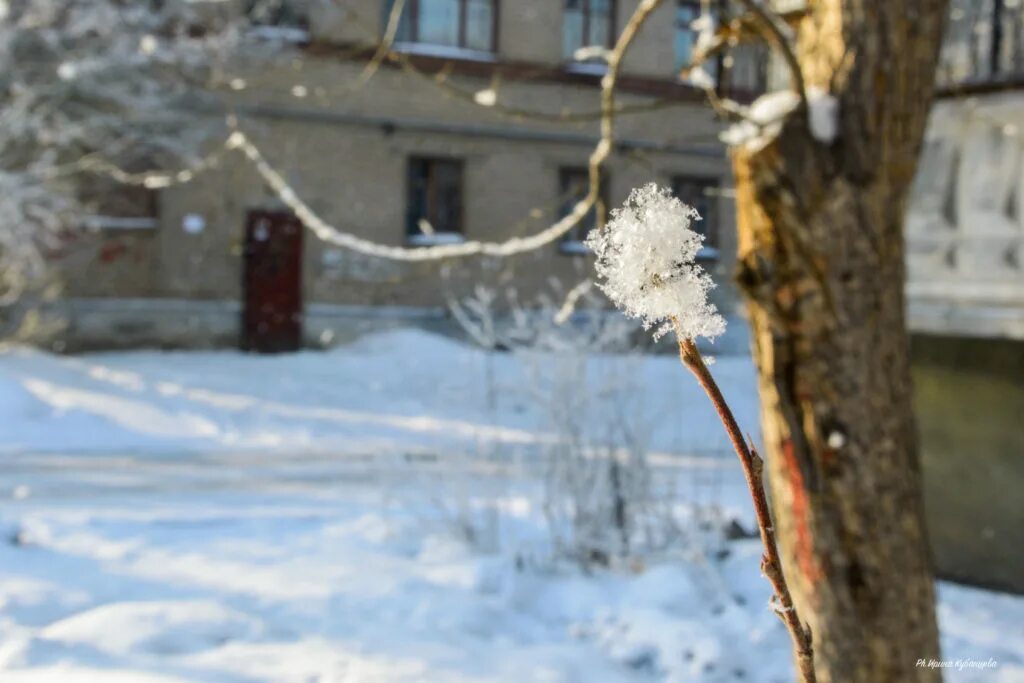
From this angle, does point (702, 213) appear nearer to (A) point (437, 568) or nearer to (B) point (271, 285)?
(A) point (437, 568)

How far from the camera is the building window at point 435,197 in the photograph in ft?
64.1

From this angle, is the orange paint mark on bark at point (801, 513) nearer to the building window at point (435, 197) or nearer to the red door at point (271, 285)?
the red door at point (271, 285)

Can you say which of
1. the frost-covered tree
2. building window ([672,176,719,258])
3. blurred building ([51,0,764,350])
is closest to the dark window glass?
building window ([672,176,719,258])

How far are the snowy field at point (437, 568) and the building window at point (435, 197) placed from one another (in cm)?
958

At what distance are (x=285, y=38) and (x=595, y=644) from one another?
1487cm

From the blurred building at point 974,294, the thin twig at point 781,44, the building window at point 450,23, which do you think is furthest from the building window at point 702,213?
the building window at point 450,23

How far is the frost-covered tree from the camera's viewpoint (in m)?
14.6

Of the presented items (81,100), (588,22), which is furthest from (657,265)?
(588,22)

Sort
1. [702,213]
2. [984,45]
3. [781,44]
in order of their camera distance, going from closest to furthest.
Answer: [702,213] < [781,44] < [984,45]

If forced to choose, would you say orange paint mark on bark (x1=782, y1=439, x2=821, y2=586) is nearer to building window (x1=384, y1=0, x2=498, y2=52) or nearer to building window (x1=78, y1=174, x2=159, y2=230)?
building window (x1=78, y1=174, x2=159, y2=230)

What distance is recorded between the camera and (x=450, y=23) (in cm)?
1944

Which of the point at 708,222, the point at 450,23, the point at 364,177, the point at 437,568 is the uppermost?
the point at 450,23

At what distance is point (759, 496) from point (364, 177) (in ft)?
60.5

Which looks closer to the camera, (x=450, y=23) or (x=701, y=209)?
(x=701, y=209)
